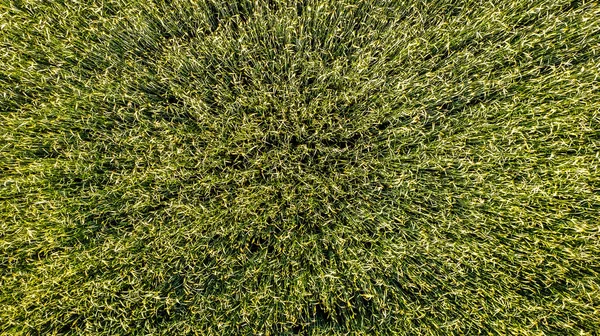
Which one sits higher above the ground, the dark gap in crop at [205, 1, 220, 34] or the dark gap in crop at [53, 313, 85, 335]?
the dark gap in crop at [205, 1, 220, 34]

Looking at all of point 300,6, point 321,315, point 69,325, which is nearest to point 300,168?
point 321,315

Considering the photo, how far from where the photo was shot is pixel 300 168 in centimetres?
156

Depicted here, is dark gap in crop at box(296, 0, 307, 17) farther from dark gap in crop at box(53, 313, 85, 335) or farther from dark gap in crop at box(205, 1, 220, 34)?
dark gap in crop at box(53, 313, 85, 335)

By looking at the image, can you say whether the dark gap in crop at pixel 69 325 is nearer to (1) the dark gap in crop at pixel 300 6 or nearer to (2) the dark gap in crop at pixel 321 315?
(2) the dark gap in crop at pixel 321 315

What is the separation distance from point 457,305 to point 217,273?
3.75ft

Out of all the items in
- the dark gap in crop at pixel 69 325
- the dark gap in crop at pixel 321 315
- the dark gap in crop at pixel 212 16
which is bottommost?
the dark gap in crop at pixel 321 315

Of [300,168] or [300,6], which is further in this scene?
[300,6]

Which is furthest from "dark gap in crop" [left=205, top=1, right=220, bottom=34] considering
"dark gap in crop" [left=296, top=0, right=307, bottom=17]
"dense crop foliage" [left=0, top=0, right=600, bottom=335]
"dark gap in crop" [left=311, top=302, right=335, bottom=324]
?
"dark gap in crop" [left=311, top=302, right=335, bottom=324]

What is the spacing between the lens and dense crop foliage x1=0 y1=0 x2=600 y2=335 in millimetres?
1491

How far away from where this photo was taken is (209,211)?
1.53 meters

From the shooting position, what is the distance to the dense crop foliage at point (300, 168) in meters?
1.49

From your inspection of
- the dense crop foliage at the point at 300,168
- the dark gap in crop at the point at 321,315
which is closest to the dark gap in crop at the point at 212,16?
the dense crop foliage at the point at 300,168

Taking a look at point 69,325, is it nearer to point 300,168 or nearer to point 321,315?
point 321,315

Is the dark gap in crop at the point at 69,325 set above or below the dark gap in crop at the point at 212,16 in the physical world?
below
